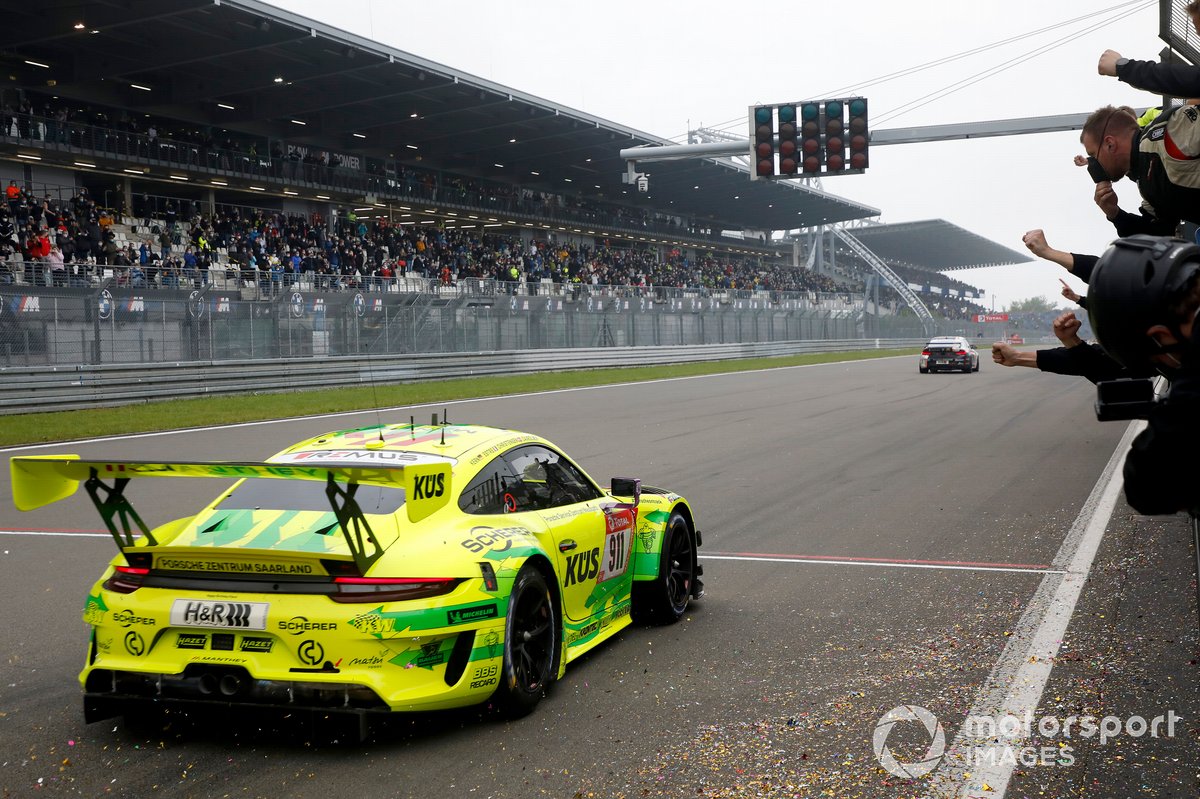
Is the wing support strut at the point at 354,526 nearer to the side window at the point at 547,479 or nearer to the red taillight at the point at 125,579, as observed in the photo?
the red taillight at the point at 125,579

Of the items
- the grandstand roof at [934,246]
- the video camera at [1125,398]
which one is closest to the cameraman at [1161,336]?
the video camera at [1125,398]

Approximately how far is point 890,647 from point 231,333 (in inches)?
870

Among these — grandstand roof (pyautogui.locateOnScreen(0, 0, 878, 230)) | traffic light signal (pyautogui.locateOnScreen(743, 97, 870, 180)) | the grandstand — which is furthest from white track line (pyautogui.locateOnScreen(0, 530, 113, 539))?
grandstand roof (pyautogui.locateOnScreen(0, 0, 878, 230))

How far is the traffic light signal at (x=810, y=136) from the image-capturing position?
22.4 metres

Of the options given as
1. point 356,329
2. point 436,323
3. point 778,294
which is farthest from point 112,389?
point 778,294

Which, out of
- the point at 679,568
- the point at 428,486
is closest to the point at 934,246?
the point at 679,568

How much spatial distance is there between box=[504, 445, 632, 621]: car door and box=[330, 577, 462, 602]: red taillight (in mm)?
946

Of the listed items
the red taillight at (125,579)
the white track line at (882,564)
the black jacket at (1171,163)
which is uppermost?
the black jacket at (1171,163)

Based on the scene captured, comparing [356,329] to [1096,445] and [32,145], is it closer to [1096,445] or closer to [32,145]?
[32,145]

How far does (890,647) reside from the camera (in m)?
5.67

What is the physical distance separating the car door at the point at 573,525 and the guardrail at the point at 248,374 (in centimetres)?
1342

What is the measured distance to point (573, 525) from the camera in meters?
5.45

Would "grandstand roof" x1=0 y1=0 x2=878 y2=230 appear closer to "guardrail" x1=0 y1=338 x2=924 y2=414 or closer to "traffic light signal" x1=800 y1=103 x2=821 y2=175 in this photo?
"guardrail" x1=0 y1=338 x2=924 y2=414

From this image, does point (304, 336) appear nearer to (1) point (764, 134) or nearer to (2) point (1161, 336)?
(1) point (764, 134)
